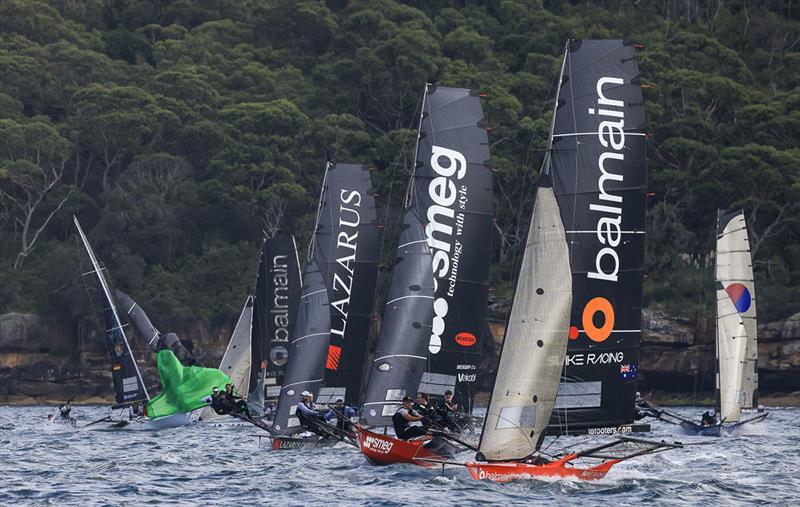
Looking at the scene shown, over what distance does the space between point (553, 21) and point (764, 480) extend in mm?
79939

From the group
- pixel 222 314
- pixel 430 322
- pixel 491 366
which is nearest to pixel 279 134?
pixel 222 314

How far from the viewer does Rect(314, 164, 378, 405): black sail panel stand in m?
39.7

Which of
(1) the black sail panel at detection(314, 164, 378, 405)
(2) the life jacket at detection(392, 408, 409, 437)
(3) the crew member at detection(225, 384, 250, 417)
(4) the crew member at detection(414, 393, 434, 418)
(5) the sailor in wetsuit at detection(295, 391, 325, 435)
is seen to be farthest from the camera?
(3) the crew member at detection(225, 384, 250, 417)

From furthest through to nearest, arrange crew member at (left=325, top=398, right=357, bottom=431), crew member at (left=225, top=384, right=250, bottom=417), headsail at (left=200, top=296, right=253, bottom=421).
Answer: headsail at (left=200, top=296, right=253, bottom=421) < crew member at (left=225, top=384, right=250, bottom=417) < crew member at (left=325, top=398, right=357, bottom=431)

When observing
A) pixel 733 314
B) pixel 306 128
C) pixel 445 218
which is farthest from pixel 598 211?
pixel 306 128

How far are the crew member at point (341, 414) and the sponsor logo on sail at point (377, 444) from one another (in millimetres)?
3192

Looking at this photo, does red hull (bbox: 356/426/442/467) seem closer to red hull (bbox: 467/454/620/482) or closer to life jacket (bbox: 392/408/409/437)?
life jacket (bbox: 392/408/409/437)

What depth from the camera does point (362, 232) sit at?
4200 centimetres

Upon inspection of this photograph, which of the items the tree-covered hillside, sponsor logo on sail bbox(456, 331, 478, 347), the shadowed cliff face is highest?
the tree-covered hillside

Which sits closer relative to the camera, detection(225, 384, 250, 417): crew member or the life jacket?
the life jacket

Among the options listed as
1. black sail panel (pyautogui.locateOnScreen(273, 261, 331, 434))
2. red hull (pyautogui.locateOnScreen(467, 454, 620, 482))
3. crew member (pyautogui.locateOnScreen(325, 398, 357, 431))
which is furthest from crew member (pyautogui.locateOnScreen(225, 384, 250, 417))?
red hull (pyautogui.locateOnScreen(467, 454, 620, 482))

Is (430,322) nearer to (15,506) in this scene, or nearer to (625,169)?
(625,169)

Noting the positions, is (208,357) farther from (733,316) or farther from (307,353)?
(307,353)

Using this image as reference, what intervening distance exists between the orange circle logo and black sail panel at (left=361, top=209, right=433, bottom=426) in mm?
4846
